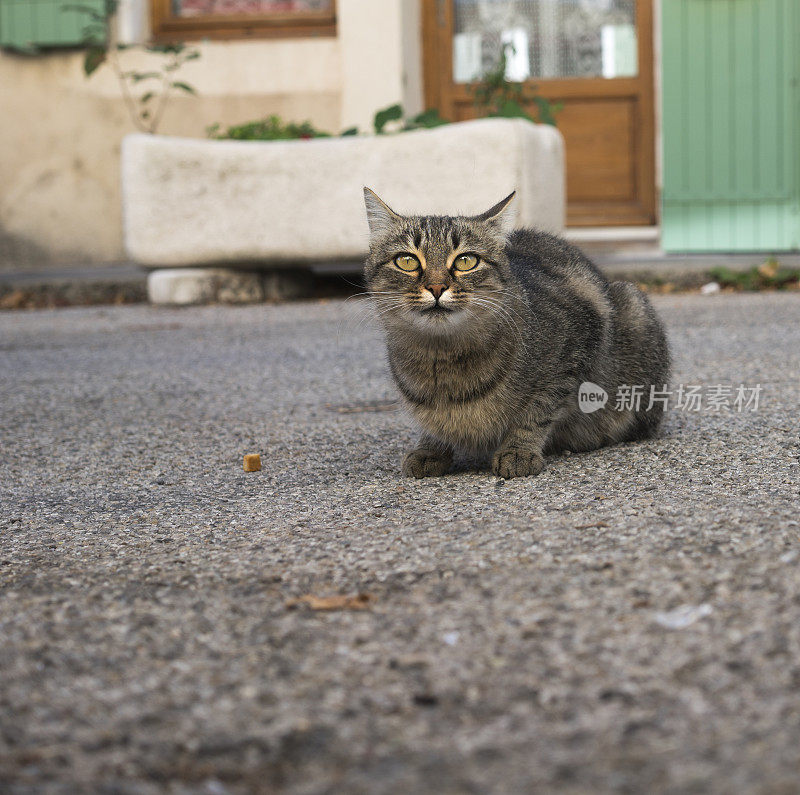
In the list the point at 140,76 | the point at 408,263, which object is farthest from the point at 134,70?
the point at 408,263

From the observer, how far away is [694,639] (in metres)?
1.35

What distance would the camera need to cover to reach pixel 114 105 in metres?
7.58

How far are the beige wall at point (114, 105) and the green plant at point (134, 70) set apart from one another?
83 millimetres

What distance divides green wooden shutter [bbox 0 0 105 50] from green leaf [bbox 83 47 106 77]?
92mm

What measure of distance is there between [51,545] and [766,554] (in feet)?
3.99

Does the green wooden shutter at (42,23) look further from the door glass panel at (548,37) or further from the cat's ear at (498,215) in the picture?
the cat's ear at (498,215)

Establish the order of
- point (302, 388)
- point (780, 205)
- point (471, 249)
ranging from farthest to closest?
point (780, 205) → point (302, 388) → point (471, 249)

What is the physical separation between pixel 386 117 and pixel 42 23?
269 cm

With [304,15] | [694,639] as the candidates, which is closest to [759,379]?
[694,639]

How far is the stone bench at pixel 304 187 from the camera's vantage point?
5.71m

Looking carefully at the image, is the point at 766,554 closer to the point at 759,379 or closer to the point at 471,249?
the point at 471,249

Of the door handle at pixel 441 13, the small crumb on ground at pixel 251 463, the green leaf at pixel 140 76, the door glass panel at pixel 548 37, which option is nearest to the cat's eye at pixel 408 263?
the small crumb on ground at pixel 251 463

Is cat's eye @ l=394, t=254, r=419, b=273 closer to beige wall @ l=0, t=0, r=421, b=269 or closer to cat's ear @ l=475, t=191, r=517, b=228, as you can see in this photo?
cat's ear @ l=475, t=191, r=517, b=228

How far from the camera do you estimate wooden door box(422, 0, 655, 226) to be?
7.66 meters
